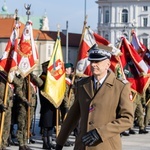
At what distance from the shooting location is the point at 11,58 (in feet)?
35.9

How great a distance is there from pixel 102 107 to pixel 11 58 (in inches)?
230

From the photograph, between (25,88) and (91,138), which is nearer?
(91,138)

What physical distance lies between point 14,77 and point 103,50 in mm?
5423

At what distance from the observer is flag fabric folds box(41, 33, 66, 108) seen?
1165 centimetres

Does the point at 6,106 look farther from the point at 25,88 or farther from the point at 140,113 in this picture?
the point at 140,113

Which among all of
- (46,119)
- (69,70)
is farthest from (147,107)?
(46,119)

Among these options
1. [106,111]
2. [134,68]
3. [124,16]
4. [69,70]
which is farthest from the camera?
[124,16]

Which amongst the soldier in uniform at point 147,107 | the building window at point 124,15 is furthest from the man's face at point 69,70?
the building window at point 124,15

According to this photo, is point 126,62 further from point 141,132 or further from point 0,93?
point 0,93

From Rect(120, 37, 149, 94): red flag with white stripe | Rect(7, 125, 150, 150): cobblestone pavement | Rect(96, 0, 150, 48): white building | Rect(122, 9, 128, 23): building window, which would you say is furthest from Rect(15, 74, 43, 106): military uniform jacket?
Rect(122, 9, 128, 23): building window

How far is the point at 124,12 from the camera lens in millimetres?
114812

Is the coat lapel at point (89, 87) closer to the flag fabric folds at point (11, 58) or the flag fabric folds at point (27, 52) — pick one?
the flag fabric folds at point (11, 58)

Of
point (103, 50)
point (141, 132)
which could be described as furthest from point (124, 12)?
point (103, 50)

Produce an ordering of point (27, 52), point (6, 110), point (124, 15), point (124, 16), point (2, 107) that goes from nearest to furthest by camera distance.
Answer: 1. point (2, 107)
2. point (6, 110)
3. point (27, 52)
4. point (124, 16)
5. point (124, 15)
